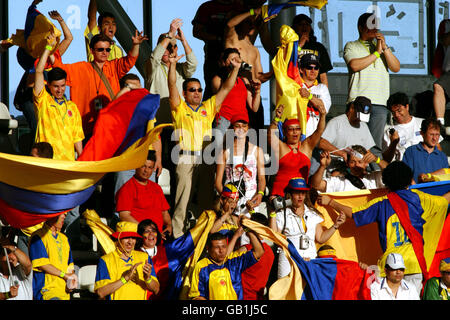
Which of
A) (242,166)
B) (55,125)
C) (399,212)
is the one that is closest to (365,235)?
(399,212)

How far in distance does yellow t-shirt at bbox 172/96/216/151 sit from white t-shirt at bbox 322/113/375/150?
4.64ft

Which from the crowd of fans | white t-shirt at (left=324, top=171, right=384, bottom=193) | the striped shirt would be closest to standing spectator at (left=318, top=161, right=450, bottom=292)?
the crowd of fans

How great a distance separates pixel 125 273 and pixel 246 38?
154 inches

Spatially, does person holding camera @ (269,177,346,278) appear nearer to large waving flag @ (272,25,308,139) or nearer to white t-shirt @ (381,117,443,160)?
large waving flag @ (272,25,308,139)

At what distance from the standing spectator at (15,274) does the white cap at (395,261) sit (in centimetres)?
340

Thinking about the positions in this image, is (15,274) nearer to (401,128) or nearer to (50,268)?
(50,268)

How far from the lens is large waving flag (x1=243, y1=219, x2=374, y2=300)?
34.3 feet

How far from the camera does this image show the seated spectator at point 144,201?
437 inches

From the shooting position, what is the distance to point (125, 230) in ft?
34.6

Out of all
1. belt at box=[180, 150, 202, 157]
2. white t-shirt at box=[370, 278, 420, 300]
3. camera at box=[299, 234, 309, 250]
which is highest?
belt at box=[180, 150, 202, 157]

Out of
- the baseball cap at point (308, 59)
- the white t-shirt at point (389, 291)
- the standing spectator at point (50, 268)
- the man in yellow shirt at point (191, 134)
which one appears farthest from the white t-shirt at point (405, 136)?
the standing spectator at point (50, 268)

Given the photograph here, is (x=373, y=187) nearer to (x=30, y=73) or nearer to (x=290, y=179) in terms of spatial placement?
(x=290, y=179)

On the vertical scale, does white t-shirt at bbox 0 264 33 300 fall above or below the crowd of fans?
below
